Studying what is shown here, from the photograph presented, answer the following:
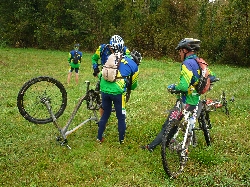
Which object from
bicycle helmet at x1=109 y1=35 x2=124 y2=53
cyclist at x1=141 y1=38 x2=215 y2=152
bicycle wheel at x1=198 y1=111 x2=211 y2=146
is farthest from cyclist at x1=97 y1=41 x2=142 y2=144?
bicycle wheel at x1=198 y1=111 x2=211 y2=146

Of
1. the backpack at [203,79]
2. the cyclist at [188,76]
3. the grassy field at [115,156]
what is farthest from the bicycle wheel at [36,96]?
the backpack at [203,79]

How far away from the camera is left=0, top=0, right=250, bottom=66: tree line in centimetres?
3080

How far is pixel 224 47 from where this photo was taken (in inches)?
1243

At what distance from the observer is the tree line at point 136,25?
3080cm

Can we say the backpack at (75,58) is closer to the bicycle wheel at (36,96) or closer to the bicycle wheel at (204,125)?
the bicycle wheel at (36,96)

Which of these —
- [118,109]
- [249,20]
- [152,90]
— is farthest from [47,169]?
[249,20]

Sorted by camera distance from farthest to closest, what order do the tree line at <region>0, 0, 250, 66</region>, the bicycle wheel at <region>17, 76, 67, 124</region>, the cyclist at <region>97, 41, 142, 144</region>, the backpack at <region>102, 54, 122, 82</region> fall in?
1. the tree line at <region>0, 0, 250, 66</region>
2. the cyclist at <region>97, 41, 142, 144</region>
3. the backpack at <region>102, 54, 122, 82</region>
4. the bicycle wheel at <region>17, 76, 67, 124</region>

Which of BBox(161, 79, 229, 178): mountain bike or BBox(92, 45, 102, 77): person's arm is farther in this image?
BBox(92, 45, 102, 77): person's arm

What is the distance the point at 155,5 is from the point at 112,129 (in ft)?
98.2

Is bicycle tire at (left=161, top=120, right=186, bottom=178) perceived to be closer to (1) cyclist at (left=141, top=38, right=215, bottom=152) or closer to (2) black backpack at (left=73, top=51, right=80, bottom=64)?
(1) cyclist at (left=141, top=38, right=215, bottom=152)

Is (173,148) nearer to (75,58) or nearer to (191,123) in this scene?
(191,123)

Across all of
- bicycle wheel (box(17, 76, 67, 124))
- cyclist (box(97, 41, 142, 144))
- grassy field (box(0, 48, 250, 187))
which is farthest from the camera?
cyclist (box(97, 41, 142, 144))

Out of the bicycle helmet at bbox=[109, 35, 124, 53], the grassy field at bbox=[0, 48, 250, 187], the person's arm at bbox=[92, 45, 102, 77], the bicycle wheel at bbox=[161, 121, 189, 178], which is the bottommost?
the grassy field at bbox=[0, 48, 250, 187]

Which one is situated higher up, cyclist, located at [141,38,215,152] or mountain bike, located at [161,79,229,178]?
cyclist, located at [141,38,215,152]
